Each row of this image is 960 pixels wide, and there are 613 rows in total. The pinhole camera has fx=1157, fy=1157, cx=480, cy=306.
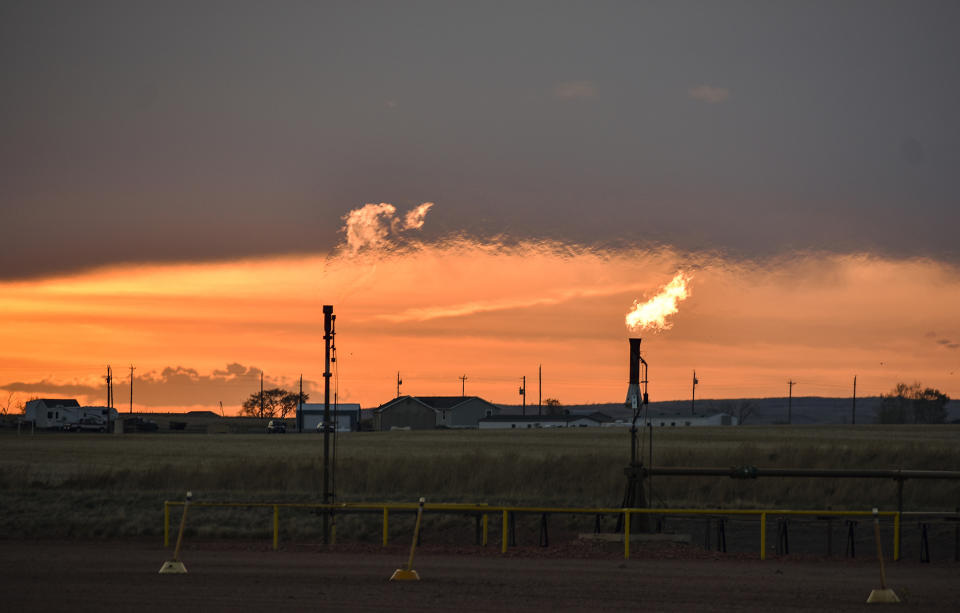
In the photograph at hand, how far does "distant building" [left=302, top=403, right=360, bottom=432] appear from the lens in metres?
134

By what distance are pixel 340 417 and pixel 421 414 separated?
14.1 meters

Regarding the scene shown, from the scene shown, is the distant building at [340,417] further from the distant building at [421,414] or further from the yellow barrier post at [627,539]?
the yellow barrier post at [627,539]

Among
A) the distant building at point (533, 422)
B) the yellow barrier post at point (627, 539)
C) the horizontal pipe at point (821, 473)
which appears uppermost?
the horizontal pipe at point (821, 473)

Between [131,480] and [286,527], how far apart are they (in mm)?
12139

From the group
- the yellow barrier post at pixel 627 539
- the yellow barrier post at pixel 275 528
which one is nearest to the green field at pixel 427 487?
the yellow barrier post at pixel 275 528

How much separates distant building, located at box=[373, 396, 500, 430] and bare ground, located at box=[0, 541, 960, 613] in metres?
119

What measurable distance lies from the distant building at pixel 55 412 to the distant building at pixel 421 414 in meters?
34.5

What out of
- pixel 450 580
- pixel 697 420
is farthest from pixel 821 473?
pixel 697 420

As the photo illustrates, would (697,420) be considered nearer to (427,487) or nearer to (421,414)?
(421,414)

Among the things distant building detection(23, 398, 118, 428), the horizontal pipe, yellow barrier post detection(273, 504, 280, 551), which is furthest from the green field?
distant building detection(23, 398, 118, 428)

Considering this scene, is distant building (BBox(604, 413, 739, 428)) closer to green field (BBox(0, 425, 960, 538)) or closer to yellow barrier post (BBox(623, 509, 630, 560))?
green field (BBox(0, 425, 960, 538))

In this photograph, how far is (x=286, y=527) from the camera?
31625mm

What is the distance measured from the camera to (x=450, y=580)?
20.6 metres

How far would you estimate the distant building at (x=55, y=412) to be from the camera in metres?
Answer: 152
